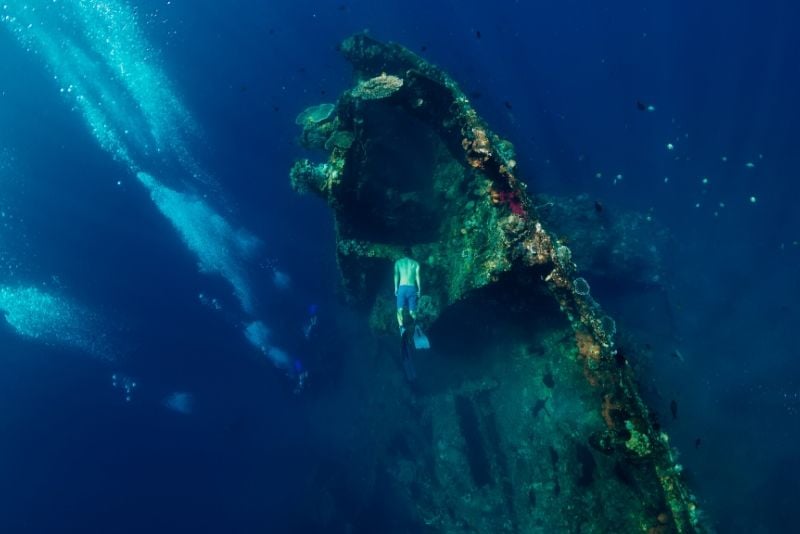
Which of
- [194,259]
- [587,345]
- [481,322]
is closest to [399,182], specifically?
[481,322]

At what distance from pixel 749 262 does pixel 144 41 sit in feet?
120

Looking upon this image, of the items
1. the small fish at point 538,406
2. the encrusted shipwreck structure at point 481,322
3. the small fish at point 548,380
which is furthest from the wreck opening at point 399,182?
the small fish at point 538,406

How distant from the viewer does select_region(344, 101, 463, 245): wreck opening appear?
9.80 meters

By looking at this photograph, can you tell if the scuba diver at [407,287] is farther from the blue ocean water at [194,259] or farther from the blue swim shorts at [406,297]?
the blue ocean water at [194,259]

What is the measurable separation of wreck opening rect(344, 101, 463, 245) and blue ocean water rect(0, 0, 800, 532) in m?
9.58

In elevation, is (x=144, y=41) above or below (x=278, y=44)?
above

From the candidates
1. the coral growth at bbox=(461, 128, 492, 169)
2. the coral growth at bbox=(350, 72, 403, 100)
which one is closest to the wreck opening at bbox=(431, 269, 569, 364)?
the coral growth at bbox=(461, 128, 492, 169)

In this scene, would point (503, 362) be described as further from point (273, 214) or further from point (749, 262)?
point (749, 262)

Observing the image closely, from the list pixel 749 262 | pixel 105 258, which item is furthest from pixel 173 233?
pixel 749 262

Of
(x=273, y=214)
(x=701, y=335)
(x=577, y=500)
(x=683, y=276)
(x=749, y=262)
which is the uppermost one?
(x=273, y=214)

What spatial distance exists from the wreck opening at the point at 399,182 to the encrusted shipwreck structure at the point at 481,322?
32 millimetres

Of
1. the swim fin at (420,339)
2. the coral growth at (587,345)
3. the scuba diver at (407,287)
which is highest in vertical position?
the scuba diver at (407,287)

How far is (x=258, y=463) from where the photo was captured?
2716cm

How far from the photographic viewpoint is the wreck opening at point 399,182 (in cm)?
980
